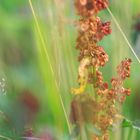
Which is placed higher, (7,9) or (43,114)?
(7,9)

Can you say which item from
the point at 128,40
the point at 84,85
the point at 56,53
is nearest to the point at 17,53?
the point at 56,53

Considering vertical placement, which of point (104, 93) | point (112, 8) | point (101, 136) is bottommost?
point (101, 136)

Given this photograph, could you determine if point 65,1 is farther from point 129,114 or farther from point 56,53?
point 129,114
